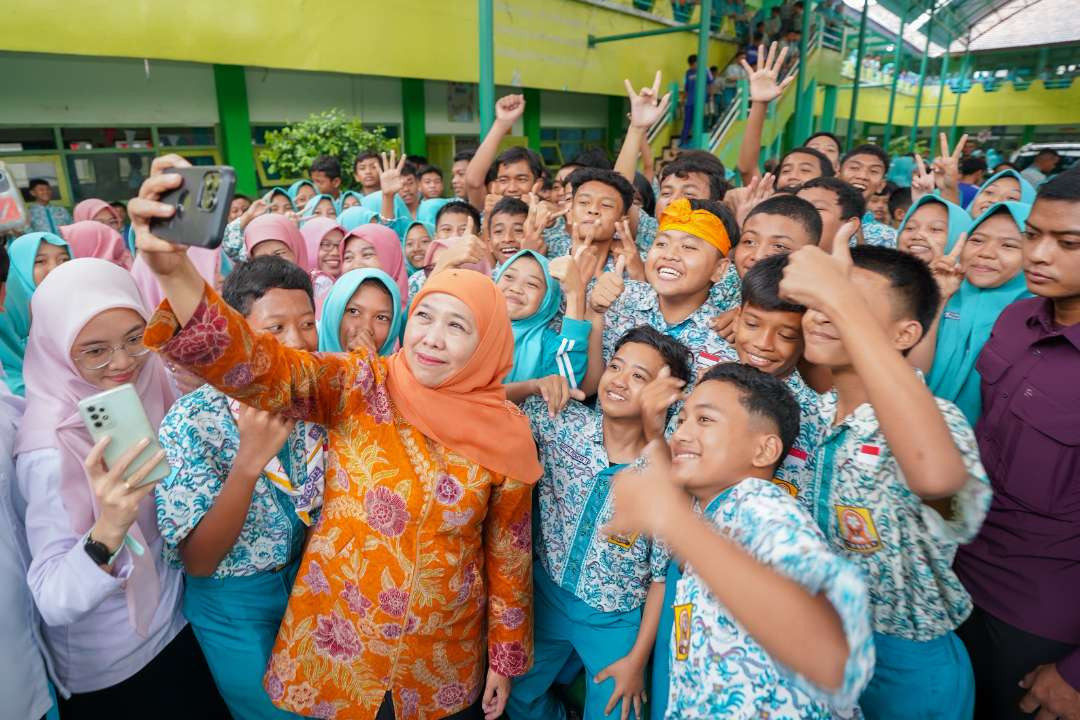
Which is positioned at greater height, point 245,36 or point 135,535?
point 245,36

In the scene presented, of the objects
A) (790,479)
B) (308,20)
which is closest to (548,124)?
(308,20)

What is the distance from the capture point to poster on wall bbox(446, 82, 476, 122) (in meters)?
11.1

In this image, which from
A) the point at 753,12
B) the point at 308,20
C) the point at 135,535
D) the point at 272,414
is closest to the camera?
the point at 272,414

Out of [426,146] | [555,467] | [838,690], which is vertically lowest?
[555,467]

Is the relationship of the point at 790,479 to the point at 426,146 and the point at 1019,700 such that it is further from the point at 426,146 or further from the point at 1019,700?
the point at 426,146

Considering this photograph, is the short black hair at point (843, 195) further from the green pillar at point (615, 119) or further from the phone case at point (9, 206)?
the green pillar at point (615, 119)

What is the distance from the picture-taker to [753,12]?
15.8 m

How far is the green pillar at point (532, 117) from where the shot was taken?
499 inches

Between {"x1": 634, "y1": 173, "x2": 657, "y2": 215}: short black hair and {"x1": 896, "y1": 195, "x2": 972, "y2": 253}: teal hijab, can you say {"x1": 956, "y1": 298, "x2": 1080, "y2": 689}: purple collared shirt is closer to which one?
{"x1": 896, "y1": 195, "x2": 972, "y2": 253}: teal hijab

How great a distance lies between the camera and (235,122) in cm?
807

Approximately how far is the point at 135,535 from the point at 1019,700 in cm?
238

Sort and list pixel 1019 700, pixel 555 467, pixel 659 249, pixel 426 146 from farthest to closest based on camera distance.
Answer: pixel 426 146
pixel 659 249
pixel 555 467
pixel 1019 700

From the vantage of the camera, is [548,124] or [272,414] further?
[548,124]

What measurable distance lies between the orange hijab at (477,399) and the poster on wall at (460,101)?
10630mm
